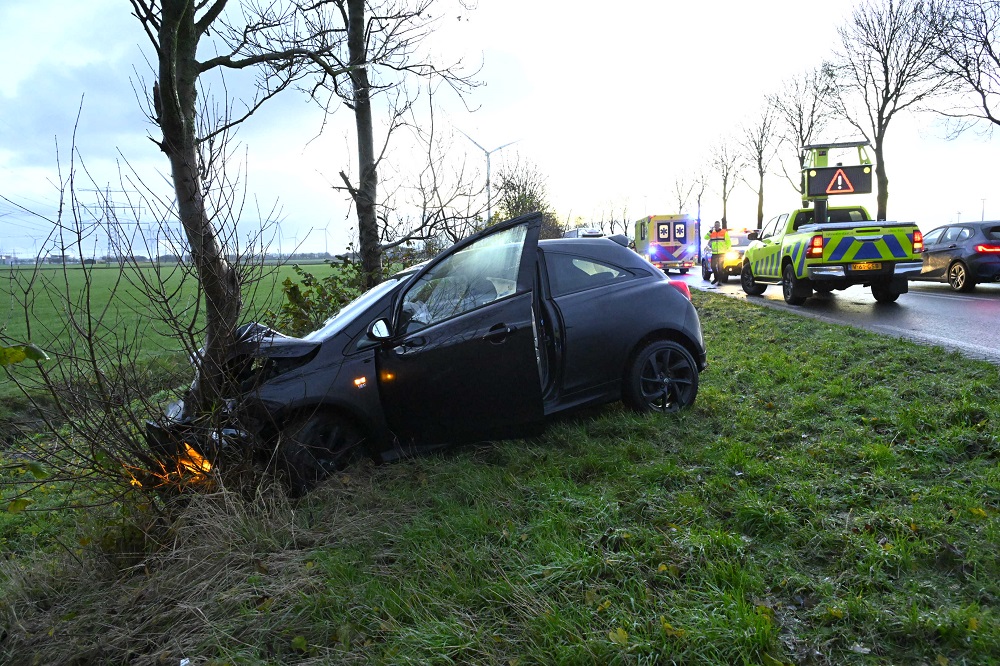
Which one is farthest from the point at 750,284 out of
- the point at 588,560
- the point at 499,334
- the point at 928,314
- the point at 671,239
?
the point at 671,239

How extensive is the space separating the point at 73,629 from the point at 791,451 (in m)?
4.20

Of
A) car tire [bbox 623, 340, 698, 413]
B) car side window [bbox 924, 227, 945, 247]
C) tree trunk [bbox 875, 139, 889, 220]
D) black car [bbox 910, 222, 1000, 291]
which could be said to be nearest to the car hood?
car tire [bbox 623, 340, 698, 413]

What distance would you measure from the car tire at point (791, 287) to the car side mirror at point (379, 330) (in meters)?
10.8

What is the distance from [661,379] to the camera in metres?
5.37

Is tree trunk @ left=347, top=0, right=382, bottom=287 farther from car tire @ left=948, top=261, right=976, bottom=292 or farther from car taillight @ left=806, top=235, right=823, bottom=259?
car tire @ left=948, top=261, right=976, bottom=292

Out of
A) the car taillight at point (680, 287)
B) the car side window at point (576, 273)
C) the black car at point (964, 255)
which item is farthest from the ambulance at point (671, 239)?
the car side window at point (576, 273)

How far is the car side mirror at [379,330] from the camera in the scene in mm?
4422

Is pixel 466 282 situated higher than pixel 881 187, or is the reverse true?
pixel 881 187

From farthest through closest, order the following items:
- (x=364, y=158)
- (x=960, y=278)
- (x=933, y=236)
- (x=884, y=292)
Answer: (x=933, y=236)
(x=960, y=278)
(x=884, y=292)
(x=364, y=158)

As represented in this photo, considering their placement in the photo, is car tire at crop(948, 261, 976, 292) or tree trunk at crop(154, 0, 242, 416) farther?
car tire at crop(948, 261, 976, 292)

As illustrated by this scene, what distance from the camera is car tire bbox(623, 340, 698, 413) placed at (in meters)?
5.24

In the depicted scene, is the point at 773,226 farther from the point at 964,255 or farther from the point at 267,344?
the point at 267,344

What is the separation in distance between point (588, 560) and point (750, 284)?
578 inches

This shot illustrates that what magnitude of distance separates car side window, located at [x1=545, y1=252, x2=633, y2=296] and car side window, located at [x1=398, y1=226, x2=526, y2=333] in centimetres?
60
